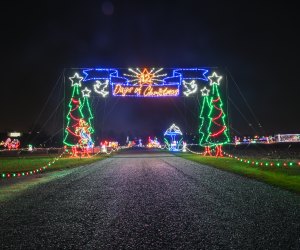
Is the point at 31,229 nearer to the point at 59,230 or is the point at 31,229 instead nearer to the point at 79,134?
the point at 59,230

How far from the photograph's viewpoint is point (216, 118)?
39938mm

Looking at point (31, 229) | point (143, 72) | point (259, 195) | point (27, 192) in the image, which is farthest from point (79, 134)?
point (31, 229)

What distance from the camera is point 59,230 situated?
8.70 metres

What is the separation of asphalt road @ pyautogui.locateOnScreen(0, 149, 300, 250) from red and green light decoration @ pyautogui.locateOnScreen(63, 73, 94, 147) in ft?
80.5

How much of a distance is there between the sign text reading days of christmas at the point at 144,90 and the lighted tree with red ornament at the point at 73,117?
477 cm

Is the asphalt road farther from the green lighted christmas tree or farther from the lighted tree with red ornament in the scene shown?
the lighted tree with red ornament

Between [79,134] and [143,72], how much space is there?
39.1ft

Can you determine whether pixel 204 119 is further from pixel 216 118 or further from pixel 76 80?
pixel 76 80

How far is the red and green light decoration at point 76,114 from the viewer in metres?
39.8

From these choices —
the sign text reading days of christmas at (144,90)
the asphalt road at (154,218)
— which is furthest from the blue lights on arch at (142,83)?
the asphalt road at (154,218)

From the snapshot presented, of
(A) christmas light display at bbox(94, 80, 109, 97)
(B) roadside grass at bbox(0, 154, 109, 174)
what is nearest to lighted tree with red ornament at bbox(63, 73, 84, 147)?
(A) christmas light display at bbox(94, 80, 109, 97)

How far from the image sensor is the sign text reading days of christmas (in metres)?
37.8

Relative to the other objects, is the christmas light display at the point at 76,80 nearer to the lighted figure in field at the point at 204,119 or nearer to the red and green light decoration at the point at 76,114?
the red and green light decoration at the point at 76,114

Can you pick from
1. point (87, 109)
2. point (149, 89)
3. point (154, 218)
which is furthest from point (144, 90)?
point (154, 218)
